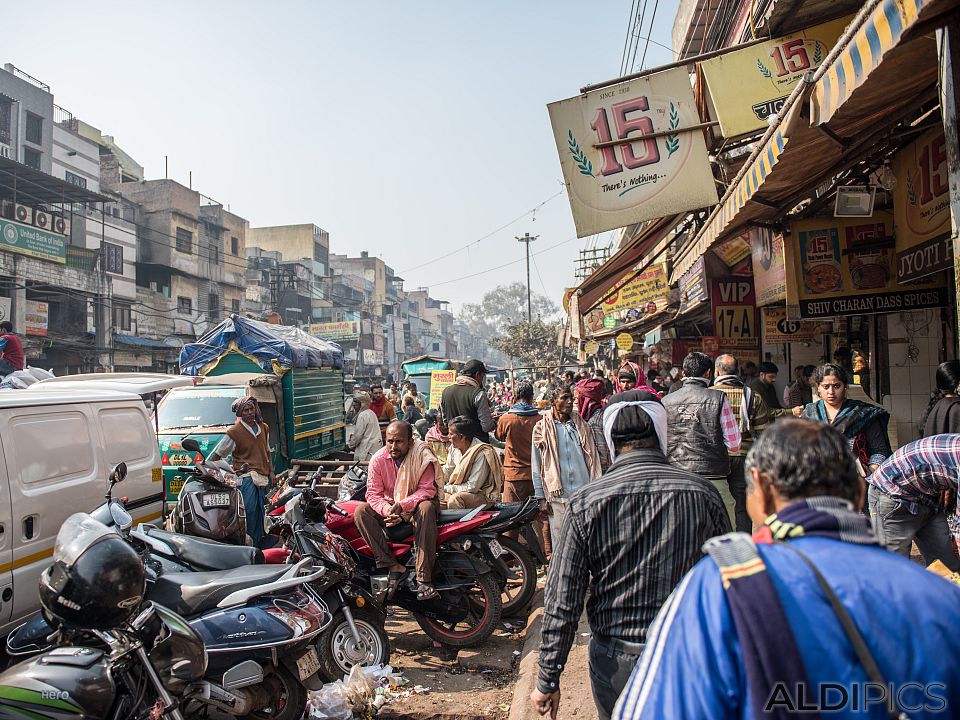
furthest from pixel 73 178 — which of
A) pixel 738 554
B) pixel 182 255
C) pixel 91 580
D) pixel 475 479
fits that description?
pixel 738 554

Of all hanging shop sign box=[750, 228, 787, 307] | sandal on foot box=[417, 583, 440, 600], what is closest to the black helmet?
sandal on foot box=[417, 583, 440, 600]

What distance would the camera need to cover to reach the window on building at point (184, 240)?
3622cm

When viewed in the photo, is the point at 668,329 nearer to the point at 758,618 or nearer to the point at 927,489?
the point at 927,489

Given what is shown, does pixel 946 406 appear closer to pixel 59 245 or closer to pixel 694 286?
pixel 694 286

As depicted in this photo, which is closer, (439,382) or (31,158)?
(439,382)

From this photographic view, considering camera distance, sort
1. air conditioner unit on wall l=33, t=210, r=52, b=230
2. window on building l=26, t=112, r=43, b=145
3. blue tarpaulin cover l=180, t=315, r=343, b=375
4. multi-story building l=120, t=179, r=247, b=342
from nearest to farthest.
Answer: blue tarpaulin cover l=180, t=315, r=343, b=375
air conditioner unit on wall l=33, t=210, r=52, b=230
window on building l=26, t=112, r=43, b=145
multi-story building l=120, t=179, r=247, b=342

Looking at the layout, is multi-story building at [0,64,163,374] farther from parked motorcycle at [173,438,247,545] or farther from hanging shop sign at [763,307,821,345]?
hanging shop sign at [763,307,821,345]

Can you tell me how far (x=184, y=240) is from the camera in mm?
36656

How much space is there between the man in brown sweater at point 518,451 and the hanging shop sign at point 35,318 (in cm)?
2624

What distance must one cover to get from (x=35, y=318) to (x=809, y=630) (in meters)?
30.9

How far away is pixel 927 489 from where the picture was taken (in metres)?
3.21

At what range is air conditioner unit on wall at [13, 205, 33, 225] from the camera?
25.0 meters

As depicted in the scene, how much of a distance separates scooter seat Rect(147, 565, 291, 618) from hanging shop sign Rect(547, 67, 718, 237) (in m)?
4.71

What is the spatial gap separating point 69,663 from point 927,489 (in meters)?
3.82
